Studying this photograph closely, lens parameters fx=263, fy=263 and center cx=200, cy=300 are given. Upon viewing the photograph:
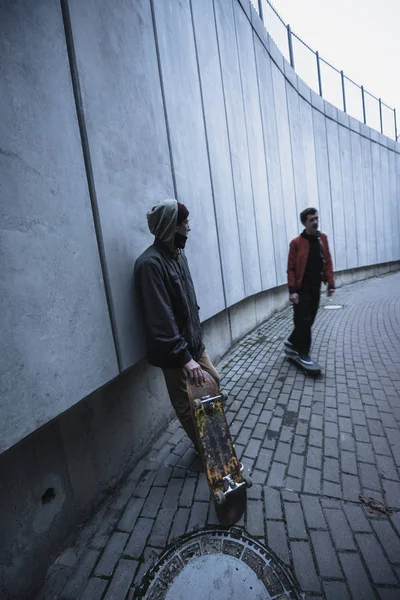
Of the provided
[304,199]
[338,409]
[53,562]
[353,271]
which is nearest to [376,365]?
[338,409]

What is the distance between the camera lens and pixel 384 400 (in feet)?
10.7

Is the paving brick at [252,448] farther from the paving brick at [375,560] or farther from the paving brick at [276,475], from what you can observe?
the paving brick at [375,560]

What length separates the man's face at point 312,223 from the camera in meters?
3.75

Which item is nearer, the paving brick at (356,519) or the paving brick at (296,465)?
the paving brick at (356,519)

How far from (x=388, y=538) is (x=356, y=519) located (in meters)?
0.19

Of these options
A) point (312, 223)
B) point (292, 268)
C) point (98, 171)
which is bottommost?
point (292, 268)

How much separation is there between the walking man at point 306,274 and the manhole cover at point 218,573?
2804 mm

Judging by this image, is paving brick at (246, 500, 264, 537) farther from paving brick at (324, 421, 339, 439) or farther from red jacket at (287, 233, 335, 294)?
red jacket at (287, 233, 335, 294)

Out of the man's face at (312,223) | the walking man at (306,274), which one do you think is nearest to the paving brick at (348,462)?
the walking man at (306,274)

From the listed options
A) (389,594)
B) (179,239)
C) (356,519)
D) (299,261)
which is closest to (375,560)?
(389,594)

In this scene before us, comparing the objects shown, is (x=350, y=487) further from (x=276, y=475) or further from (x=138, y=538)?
(x=138, y=538)

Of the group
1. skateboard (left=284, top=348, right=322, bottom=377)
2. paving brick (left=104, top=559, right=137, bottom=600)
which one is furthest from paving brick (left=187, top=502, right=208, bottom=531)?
skateboard (left=284, top=348, right=322, bottom=377)

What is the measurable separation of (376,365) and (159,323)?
3921 millimetres

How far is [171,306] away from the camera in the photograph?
2.16 meters
